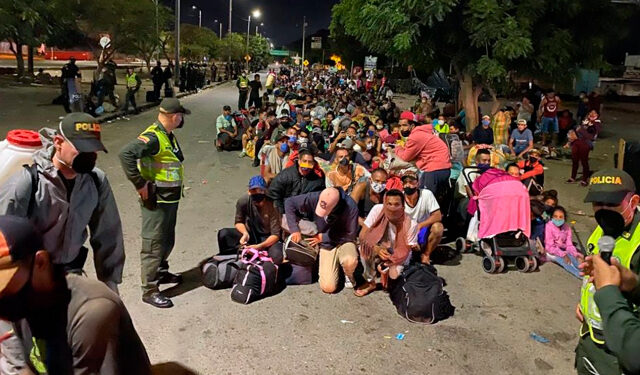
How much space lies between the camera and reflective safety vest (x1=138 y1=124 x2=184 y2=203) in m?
5.09

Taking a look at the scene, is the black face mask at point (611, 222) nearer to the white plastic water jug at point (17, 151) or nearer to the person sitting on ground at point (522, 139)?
the white plastic water jug at point (17, 151)

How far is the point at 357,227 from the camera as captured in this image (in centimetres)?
634

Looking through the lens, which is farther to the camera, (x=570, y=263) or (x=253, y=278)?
(x=570, y=263)

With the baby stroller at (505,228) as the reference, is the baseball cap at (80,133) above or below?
above

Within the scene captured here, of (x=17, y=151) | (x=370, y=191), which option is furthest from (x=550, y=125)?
(x=17, y=151)

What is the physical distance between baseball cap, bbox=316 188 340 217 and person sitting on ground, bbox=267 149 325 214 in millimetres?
512

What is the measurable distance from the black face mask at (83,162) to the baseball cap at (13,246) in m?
1.34

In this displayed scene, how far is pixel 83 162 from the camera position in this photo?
304 cm

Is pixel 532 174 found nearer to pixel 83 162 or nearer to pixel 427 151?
pixel 427 151

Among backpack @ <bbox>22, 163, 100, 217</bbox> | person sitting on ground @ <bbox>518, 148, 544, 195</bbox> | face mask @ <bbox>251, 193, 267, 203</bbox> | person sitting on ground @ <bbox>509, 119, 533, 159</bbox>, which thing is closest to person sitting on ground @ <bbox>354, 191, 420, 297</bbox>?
face mask @ <bbox>251, 193, 267, 203</bbox>

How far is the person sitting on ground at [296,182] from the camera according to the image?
20.5 feet

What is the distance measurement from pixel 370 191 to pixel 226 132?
25.5ft

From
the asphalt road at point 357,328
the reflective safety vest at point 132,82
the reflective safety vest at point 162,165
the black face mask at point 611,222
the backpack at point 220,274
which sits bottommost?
the asphalt road at point 357,328

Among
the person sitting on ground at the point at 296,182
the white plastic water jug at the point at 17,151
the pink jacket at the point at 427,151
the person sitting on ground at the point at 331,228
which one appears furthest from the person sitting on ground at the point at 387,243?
the white plastic water jug at the point at 17,151
